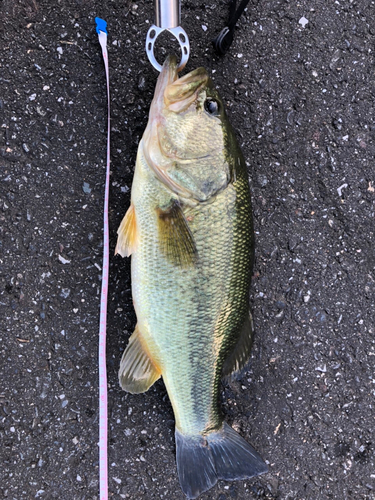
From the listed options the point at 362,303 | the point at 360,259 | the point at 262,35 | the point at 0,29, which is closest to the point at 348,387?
the point at 362,303

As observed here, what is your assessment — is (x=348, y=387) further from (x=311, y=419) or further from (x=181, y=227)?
(x=181, y=227)

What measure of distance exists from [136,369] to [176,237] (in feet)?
2.20

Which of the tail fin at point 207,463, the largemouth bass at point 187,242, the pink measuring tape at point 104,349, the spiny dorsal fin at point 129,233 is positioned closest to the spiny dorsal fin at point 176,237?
the largemouth bass at point 187,242

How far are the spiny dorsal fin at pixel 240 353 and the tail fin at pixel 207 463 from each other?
31 centimetres

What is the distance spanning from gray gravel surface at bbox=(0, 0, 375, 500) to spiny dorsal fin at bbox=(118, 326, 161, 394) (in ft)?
0.65

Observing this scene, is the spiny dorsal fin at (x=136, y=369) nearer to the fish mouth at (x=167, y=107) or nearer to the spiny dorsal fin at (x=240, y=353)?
the spiny dorsal fin at (x=240, y=353)

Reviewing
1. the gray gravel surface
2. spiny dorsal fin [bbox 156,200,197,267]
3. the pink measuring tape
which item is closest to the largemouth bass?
spiny dorsal fin [bbox 156,200,197,267]

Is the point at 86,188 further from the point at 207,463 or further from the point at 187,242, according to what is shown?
the point at 207,463

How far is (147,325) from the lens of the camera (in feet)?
5.74

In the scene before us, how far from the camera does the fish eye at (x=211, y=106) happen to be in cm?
170

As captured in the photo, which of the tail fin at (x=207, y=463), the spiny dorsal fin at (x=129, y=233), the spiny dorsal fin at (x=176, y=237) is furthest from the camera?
the tail fin at (x=207, y=463)

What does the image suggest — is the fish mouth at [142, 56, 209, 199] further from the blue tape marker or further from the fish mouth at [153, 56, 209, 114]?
the blue tape marker

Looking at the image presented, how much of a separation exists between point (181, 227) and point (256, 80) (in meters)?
1.04

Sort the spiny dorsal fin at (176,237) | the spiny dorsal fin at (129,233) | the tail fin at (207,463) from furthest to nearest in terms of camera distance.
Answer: the tail fin at (207,463) < the spiny dorsal fin at (129,233) < the spiny dorsal fin at (176,237)
